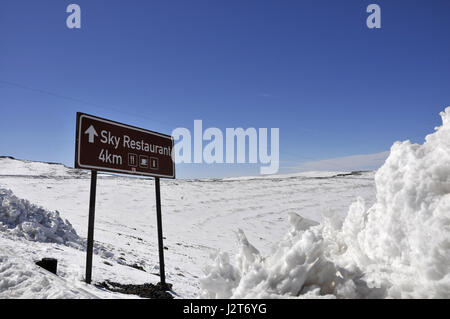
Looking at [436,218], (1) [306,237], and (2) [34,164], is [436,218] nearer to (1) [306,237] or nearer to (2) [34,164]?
(1) [306,237]

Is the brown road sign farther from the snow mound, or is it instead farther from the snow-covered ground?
→ the snow mound

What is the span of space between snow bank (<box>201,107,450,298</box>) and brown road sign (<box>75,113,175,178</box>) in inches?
170

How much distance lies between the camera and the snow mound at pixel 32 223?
23.6ft

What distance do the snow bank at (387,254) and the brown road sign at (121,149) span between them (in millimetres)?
4318

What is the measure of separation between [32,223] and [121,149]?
3239 millimetres

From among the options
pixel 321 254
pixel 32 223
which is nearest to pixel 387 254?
pixel 321 254

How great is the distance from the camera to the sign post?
18.5 feet

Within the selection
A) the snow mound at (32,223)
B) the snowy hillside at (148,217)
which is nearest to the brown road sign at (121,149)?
the snowy hillside at (148,217)

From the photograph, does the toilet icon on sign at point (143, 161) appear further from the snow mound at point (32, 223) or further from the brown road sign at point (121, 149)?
the snow mound at point (32, 223)

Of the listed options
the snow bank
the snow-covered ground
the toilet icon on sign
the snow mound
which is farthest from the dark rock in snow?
the snow bank
